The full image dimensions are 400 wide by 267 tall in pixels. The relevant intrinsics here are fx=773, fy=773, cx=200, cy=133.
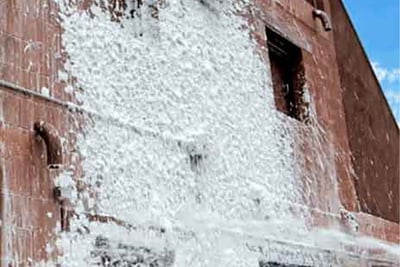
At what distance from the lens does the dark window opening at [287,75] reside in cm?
502

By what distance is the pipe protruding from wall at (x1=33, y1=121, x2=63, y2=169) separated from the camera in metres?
2.79

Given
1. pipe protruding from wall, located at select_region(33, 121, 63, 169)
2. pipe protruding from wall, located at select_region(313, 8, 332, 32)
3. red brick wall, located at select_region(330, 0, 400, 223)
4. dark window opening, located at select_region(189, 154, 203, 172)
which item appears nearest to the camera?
pipe protruding from wall, located at select_region(33, 121, 63, 169)

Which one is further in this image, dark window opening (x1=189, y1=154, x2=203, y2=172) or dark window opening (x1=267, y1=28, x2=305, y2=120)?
dark window opening (x1=267, y1=28, x2=305, y2=120)

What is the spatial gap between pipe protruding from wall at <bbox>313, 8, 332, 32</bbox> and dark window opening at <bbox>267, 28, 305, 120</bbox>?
51 cm

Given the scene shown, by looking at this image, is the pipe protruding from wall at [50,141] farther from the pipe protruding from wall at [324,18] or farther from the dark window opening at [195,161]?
the pipe protruding from wall at [324,18]

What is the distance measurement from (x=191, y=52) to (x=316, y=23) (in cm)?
197

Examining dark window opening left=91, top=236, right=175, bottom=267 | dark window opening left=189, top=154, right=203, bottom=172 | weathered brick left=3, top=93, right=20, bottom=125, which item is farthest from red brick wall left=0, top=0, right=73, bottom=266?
dark window opening left=189, top=154, right=203, bottom=172

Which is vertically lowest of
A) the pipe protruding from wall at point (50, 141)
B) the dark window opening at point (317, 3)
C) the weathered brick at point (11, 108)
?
the pipe protruding from wall at point (50, 141)

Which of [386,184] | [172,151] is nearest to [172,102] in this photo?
[172,151]

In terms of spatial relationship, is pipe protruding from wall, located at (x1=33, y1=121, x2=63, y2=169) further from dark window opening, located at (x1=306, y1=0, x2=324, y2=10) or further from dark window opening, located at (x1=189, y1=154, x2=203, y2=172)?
dark window opening, located at (x1=306, y1=0, x2=324, y2=10)

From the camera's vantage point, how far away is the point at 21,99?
2.77m

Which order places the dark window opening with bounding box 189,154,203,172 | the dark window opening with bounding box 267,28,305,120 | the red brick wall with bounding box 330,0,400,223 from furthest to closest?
the red brick wall with bounding box 330,0,400,223 → the dark window opening with bounding box 267,28,305,120 → the dark window opening with bounding box 189,154,203,172

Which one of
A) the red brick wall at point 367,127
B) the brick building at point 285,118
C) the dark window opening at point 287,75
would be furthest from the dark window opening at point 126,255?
the red brick wall at point 367,127

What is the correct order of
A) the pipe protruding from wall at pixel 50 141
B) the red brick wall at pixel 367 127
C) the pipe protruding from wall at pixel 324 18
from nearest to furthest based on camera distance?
→ the pipe protruding from wall at pixel 50 141 < the pipe protruding from wall at pixel 324 18 < the red brick wall at pixel 367 127
